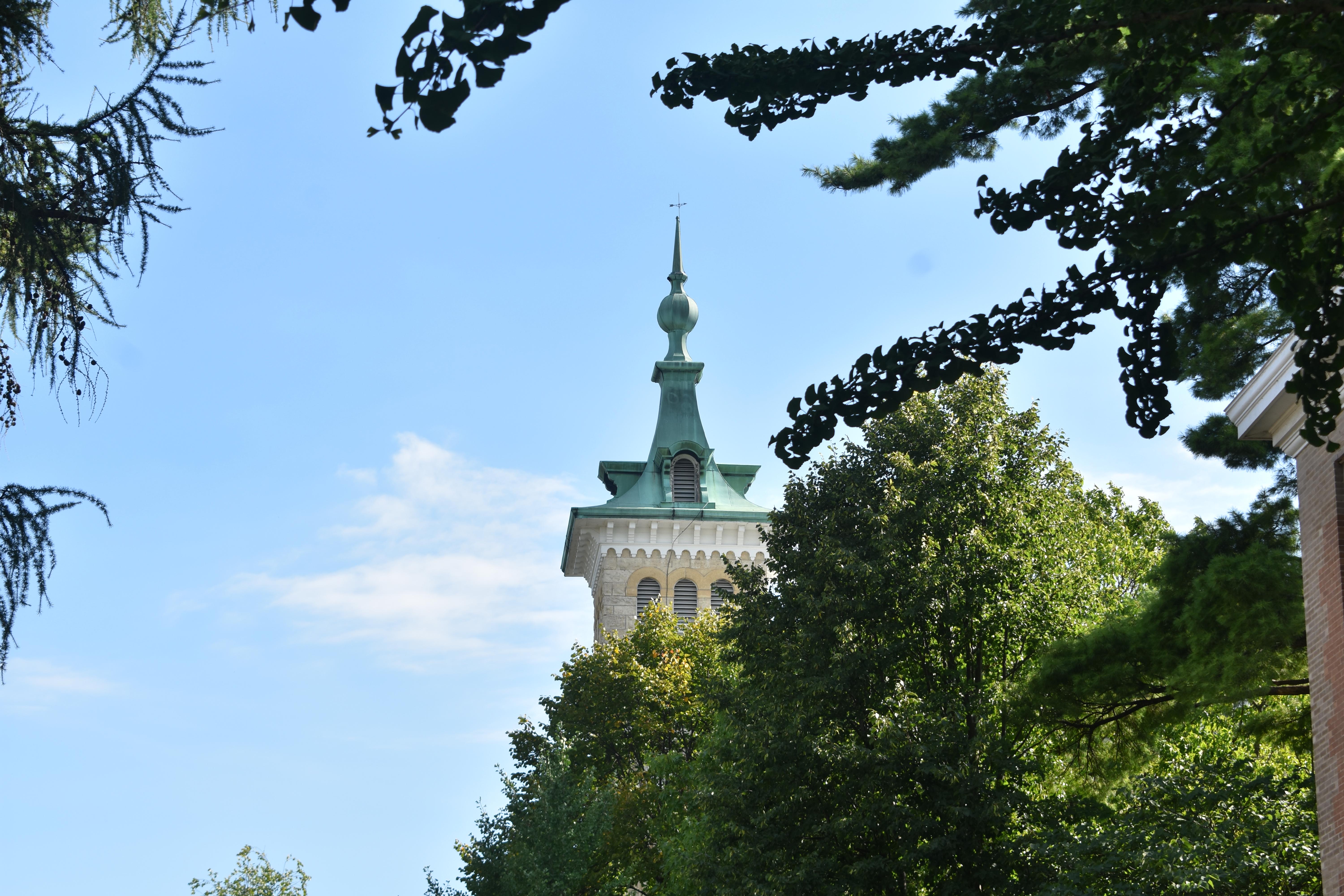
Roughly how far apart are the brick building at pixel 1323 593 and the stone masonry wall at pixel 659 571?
170 feet

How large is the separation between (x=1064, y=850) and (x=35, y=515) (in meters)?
17.9

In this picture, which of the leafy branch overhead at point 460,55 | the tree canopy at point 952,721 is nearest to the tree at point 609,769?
the tree canopy at point 952,721

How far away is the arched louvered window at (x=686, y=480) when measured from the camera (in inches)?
2817

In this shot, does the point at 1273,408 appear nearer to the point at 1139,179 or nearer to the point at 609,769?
the point at 1139,179

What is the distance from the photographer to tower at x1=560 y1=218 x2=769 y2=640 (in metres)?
67.9

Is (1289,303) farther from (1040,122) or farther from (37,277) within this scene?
(1040,122)

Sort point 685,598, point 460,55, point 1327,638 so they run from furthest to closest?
point 685,598 → point 1327,638 → point 460,55

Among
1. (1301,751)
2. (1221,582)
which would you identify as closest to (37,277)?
(1221,582)

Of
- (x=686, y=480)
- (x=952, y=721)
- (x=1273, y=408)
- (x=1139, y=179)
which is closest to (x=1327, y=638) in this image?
(x=1273, y=408)

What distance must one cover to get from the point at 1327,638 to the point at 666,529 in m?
53.5

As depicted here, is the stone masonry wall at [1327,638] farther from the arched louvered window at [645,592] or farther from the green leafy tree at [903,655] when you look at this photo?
the arched louvered window at [645,592]

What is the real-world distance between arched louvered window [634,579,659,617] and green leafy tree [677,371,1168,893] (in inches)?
1486

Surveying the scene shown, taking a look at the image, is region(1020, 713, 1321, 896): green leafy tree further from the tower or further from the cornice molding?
the tower

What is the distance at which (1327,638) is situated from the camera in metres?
15.5
